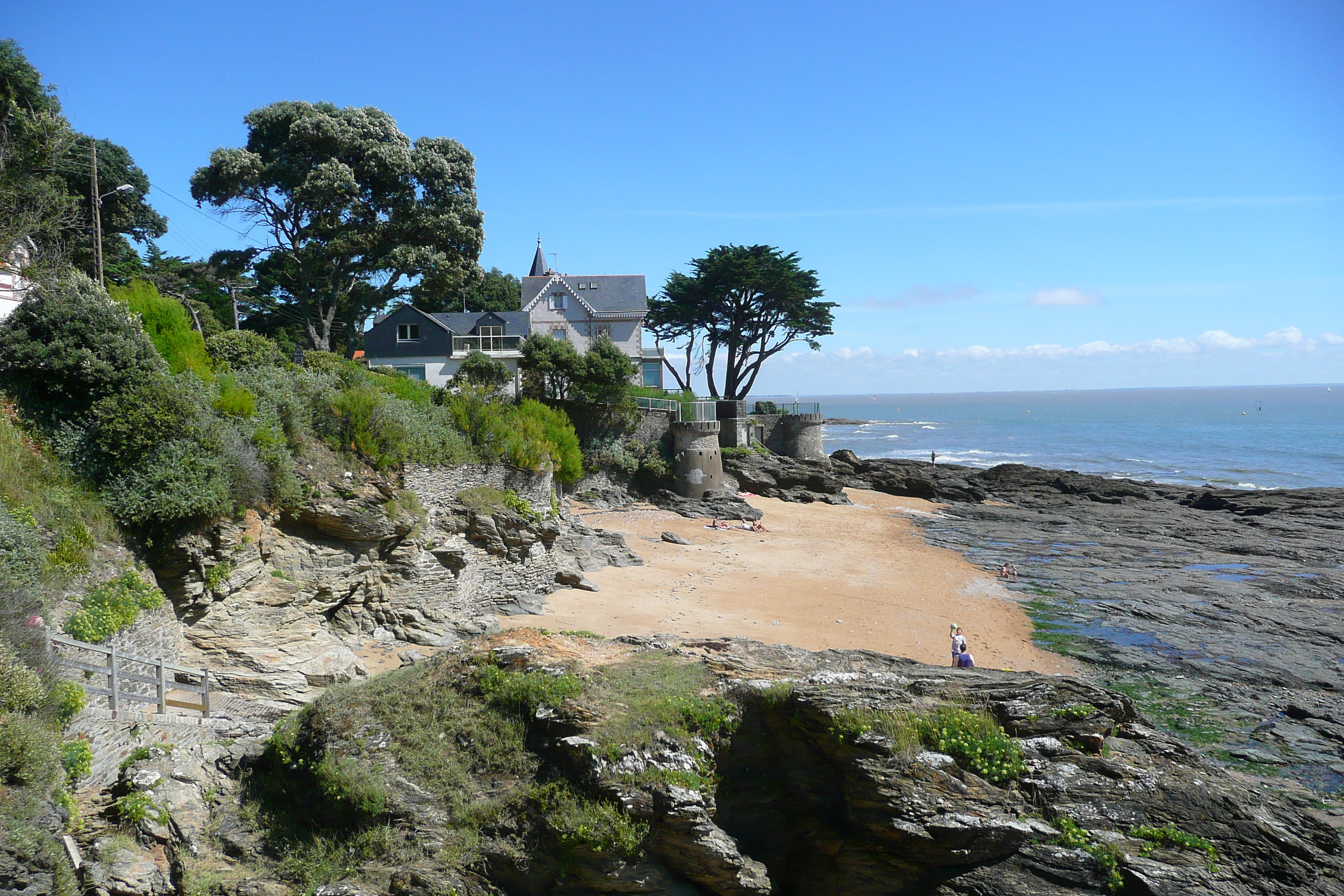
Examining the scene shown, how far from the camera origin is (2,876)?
6.52 meters

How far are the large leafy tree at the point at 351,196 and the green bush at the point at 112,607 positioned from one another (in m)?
18.6

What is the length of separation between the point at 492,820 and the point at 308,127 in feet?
87.8

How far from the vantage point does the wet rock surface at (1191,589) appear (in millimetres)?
14016

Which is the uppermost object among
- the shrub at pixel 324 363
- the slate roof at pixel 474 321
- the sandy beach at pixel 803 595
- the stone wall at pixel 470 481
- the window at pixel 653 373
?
the slate roof at pixel 474 321

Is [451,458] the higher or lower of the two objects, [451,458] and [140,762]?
the higher

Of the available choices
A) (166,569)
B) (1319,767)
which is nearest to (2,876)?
(166,569)

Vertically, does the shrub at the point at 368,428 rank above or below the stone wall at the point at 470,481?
above

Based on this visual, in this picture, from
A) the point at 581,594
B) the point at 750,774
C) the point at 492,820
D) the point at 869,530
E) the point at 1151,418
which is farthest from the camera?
the point at 1151,418

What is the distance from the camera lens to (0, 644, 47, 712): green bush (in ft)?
24.5

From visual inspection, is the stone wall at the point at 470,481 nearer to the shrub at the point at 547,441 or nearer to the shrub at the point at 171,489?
the shrub at the point at 547,441

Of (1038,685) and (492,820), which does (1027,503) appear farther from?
(492,820)

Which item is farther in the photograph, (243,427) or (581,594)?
(581,594)

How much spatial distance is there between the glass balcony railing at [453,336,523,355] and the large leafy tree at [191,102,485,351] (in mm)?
7055

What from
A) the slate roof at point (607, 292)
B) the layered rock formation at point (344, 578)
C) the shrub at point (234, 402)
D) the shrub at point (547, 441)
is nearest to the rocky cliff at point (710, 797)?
the layered rock formation at point (344, 578)
